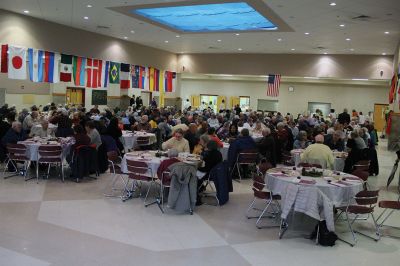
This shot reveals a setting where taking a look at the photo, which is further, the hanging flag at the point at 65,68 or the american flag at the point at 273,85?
the american flag at the point at 273,85

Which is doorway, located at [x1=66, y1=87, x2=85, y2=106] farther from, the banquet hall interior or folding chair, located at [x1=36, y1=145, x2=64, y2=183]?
folding chair, located at [x1=36, y1=145, x2=64, y2=183]

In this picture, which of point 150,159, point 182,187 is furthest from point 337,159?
point 150,159

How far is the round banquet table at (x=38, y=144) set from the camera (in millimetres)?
9438

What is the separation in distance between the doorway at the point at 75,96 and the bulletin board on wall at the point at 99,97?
A: 695 millimetres

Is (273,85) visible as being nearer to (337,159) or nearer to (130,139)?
(130,139)

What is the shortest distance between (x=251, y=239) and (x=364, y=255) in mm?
1697

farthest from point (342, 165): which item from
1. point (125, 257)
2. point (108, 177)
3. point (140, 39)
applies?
point (140, 39)

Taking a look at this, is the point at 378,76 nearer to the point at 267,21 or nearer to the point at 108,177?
the point at 267,21

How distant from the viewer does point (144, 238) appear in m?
6.14

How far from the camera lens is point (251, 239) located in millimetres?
6367

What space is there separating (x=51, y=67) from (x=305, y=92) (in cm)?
1791

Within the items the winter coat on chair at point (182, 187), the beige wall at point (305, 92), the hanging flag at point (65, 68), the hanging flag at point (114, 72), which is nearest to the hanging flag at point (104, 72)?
the hanging flag at point (114, 72)

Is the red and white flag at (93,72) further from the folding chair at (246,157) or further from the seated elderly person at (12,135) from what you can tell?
the folding chair at (246,157)

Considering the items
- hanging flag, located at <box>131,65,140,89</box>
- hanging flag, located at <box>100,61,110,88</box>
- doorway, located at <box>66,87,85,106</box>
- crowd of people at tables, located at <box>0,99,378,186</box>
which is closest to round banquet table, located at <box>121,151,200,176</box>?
crowd of people at tables, located at <box>0,99,378,186</box>
